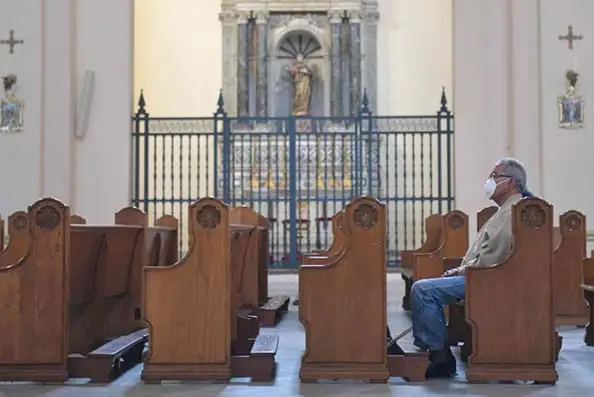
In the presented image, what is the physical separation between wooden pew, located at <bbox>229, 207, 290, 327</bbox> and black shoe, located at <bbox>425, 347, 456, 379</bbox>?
1.65m

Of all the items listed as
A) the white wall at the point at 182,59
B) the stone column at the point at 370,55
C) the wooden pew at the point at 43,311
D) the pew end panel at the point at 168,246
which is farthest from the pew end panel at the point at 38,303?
the white wall at the point at 182,59

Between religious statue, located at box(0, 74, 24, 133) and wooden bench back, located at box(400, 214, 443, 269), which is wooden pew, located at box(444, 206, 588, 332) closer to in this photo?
wooden bench back, located at box(400, 214, 443, 269)

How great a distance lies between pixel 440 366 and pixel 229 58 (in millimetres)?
13133

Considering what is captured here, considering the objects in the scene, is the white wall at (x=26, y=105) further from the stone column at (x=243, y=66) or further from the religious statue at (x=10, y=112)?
the stone column at (x=243, y=66)

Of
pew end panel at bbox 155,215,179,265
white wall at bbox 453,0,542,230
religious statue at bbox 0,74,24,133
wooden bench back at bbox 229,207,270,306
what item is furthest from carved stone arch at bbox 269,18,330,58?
pew end panel at bbox 155,215,179,265

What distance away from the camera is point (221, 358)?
180 inches

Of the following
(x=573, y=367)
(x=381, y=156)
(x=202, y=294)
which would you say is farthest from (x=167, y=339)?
(x=381, y=156)

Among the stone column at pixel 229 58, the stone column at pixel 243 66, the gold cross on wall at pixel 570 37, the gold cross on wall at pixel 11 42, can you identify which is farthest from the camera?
the stone column at pixel 229 58

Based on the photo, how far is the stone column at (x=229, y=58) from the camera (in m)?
16.9

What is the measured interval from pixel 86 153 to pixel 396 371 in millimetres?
8922

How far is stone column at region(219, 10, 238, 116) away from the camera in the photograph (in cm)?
1691

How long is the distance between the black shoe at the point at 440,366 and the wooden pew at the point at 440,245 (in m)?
2.05

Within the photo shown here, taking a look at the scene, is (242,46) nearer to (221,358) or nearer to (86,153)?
(86,153)

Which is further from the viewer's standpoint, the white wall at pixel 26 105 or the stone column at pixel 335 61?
the stone column at pixel 335 61
